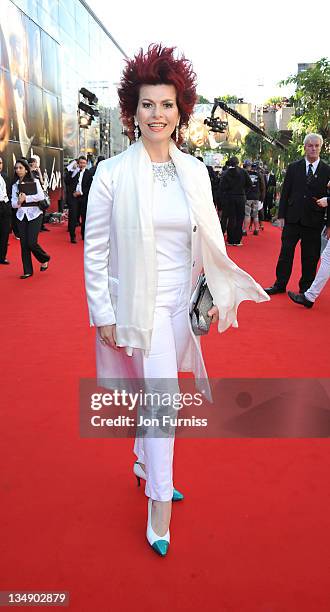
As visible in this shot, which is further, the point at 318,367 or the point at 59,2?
the point at 59,2

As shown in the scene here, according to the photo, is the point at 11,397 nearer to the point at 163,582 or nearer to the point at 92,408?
the point at 92,408

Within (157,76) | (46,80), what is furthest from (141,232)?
(46,80)

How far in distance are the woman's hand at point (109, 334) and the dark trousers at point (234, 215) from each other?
9.27 metres

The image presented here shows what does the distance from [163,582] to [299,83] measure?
14122mm

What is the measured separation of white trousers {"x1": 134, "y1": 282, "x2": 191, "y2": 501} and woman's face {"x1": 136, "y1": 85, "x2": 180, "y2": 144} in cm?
59

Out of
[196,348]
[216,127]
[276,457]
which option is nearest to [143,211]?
[196,348]

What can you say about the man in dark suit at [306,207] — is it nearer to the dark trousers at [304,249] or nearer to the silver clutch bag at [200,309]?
the dark trousers at [304,249]

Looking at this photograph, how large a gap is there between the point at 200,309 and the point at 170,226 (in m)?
0.38

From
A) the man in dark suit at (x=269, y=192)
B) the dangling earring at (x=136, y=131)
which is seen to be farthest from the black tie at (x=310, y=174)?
the man in dark suit at (x=269, y=192)

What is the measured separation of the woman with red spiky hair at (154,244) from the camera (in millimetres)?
1971

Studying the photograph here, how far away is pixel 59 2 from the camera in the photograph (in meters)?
18.1

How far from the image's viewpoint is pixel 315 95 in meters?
13.6

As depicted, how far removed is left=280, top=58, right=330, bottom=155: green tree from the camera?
13.3 metres

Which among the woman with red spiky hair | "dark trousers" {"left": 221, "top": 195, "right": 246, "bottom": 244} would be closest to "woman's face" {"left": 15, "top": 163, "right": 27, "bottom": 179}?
"dark trousers" {"left": 221, "top": 195, "right": 246, "bottom": 244}
